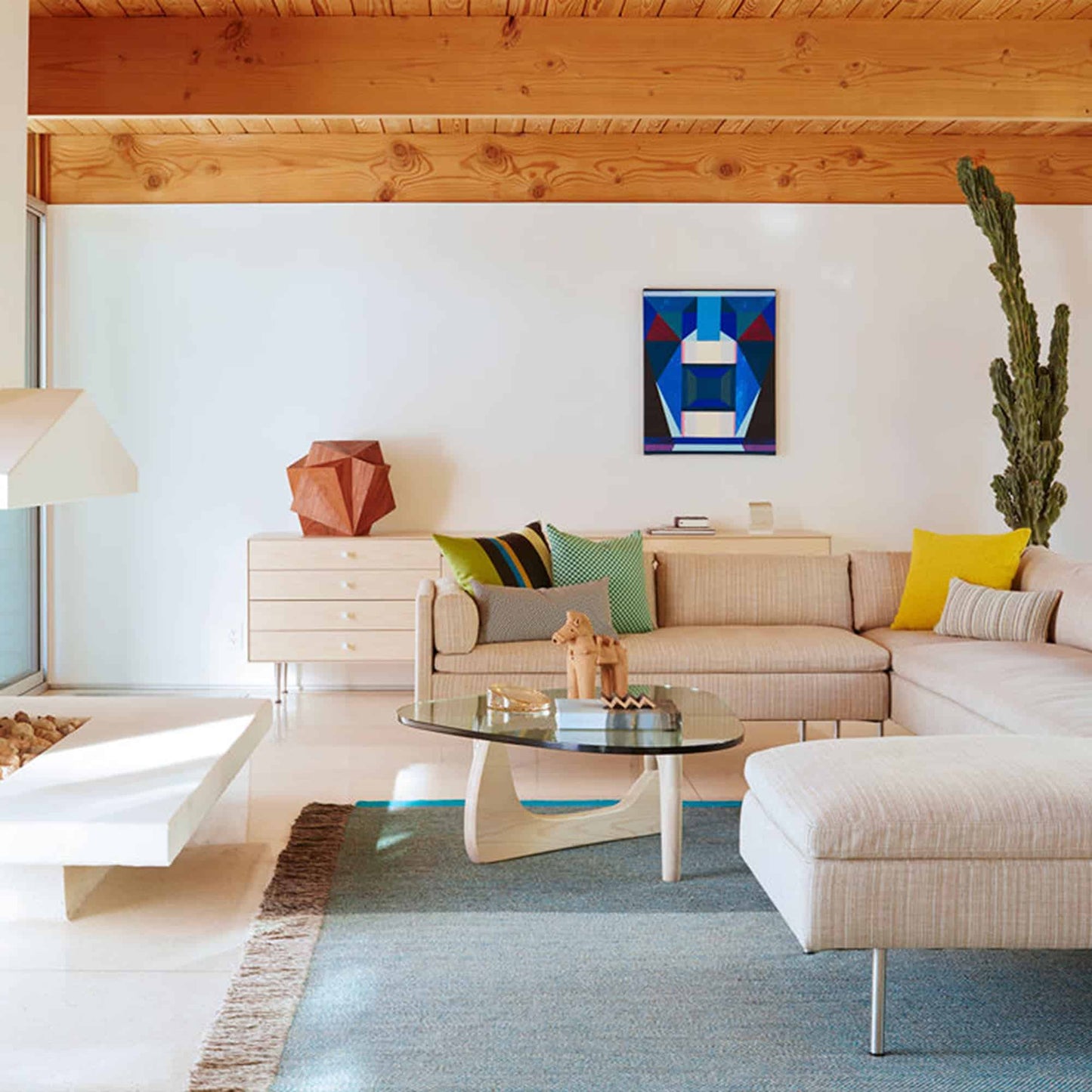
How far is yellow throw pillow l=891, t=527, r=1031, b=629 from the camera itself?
4.94 m

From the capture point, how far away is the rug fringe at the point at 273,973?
7.22 ft

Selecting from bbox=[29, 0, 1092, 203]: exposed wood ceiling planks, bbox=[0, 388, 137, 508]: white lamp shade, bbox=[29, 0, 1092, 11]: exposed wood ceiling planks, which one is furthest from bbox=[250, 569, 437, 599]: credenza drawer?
bbox=[29, 0, 1092, 11]: exposed wood ceiling planks

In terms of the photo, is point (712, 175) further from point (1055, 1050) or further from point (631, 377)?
point (1055, 1050)

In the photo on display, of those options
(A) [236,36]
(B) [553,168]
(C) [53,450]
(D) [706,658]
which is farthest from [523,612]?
(B) [553,168]

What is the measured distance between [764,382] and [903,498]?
878 mm

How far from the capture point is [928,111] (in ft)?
16.5

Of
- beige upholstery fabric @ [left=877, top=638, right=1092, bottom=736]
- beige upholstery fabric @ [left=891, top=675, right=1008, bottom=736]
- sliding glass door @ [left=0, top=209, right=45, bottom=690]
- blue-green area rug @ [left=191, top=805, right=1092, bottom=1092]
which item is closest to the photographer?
blue-green area rug @ [left=191, top=805, right=1092, bottom=1092]

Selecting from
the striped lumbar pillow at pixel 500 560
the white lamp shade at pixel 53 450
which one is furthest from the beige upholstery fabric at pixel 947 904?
the striped lumbar pillow at pixel 500 560

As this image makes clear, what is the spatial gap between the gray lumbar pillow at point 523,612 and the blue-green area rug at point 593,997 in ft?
4.35

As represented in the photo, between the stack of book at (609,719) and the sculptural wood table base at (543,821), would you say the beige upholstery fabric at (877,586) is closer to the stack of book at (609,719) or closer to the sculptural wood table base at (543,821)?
the sculptural wood table base at (543,821)

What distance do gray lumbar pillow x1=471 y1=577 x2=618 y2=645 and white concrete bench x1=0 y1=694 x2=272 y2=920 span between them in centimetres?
102

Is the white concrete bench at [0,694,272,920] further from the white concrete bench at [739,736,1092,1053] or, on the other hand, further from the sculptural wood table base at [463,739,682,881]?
the white concrete bench at [739,736,1092,1053]

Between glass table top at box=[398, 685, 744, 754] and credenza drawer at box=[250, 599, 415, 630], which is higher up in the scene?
credenza drawer at box=[250, 599, 415, 630]

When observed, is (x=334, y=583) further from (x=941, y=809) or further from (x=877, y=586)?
(x=941, y=809)
